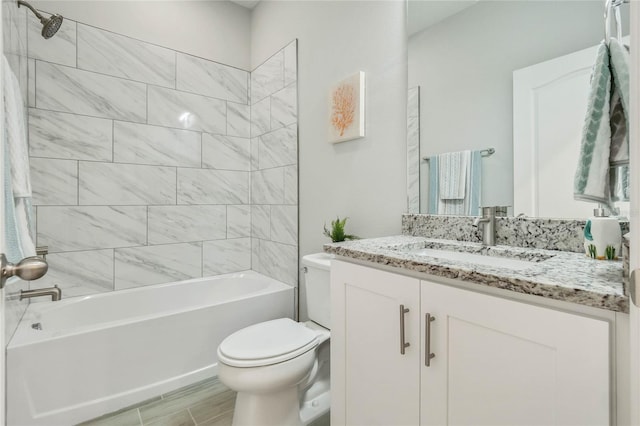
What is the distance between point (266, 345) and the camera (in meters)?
1.45

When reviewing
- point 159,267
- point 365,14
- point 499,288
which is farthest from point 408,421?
point 159,267

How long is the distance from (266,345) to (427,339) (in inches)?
31.2

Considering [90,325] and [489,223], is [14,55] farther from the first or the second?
[489,223]

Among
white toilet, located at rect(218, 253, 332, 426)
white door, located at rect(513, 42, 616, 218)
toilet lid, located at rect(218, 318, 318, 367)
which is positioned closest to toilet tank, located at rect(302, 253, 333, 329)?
white toilet, located at rect(218, 253, 332, 426)

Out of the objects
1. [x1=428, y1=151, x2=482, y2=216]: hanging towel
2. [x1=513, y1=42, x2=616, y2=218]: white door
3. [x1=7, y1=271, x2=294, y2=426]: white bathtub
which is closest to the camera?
[x1=513, y1=42, x2=616, y2=218]: white door

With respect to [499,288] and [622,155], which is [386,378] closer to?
[499,288]

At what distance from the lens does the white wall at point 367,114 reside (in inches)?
66.8

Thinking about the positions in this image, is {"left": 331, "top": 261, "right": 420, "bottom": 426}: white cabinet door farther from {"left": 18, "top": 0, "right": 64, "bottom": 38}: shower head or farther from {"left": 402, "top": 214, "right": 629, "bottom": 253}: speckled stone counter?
{"left": 18, "top": 0, "right": 64, "bottom": 38}: shower head

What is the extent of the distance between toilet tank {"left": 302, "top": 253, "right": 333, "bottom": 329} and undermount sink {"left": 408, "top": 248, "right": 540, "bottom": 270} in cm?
57

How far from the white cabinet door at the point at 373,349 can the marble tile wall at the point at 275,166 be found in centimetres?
116

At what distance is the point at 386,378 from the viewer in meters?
1.06

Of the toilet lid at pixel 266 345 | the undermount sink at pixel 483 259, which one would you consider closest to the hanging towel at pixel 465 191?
the undermount sink at pixel 483 259

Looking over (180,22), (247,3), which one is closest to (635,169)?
(180,22)

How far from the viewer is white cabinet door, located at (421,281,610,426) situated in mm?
655
